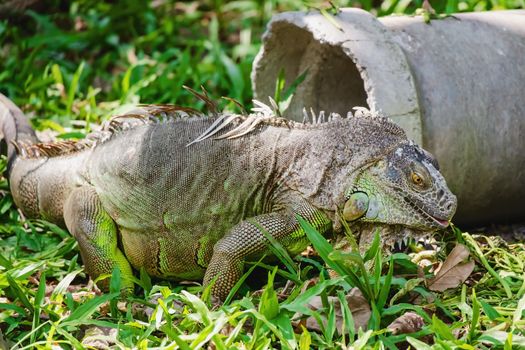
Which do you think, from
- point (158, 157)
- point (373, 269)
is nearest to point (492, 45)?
point (373, 269)

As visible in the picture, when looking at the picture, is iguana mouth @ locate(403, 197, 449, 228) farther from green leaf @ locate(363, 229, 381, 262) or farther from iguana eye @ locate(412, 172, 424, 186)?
green leaf @ locate(363, 229, 381, 262)

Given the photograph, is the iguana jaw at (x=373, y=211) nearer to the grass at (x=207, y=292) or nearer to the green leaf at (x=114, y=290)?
the grass at (x=207, y=292)

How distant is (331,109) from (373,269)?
1.90 meters

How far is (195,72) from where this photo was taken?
275 inches

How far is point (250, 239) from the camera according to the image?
4.27 m

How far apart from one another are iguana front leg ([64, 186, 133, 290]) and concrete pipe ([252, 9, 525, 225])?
1.52 m

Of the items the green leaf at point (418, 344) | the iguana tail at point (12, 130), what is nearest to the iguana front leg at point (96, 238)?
the iguana tail at point (12, 130)

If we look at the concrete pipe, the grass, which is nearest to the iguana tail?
the grass

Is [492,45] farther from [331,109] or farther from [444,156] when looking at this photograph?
[331,109]

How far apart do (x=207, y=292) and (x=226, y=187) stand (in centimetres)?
61

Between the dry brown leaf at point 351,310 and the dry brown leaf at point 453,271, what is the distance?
55 centimetres

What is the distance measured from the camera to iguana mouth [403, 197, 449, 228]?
420cm

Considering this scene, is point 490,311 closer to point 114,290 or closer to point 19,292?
point 114,290

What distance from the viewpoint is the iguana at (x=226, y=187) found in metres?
4.25
